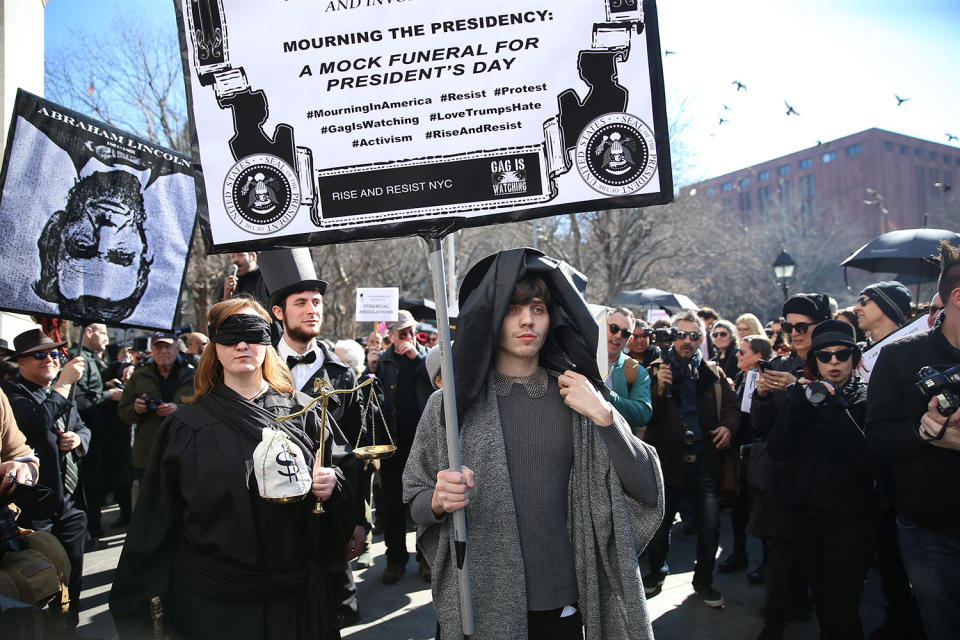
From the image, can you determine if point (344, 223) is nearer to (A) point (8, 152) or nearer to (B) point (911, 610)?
(A) point (8, 152)

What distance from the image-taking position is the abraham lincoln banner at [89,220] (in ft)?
13.2

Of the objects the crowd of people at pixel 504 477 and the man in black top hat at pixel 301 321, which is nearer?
the crowd of people at pixel 504 477

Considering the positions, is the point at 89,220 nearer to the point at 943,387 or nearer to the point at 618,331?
the point at 618,331

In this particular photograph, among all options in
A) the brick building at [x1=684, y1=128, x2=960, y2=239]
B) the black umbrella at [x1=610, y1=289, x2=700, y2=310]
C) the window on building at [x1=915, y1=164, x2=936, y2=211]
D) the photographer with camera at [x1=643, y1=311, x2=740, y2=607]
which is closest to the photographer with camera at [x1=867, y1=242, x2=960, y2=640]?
the photographer with camera at [x1=643, y1=311, x2=740, y2=607]

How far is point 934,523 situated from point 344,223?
2946 millimetres

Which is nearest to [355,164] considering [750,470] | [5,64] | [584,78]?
[584,78]

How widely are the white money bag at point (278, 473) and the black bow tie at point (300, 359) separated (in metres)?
1.91

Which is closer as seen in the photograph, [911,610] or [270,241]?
[270,241]

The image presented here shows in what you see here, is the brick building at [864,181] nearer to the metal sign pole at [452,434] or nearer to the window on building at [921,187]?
the window on building at [921,187]

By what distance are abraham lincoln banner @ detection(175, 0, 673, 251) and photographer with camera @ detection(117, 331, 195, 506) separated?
16.2 feet

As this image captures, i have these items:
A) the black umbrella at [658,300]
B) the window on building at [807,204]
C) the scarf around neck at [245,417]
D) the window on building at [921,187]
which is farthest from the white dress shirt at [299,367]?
the window on building at [921,187]

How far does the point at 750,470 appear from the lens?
477 cm

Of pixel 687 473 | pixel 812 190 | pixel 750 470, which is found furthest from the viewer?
pixel 812 190

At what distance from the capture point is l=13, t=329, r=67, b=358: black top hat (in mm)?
4660
